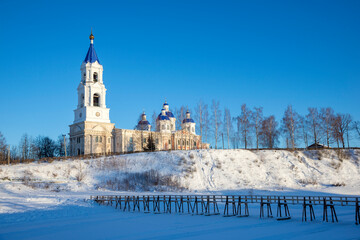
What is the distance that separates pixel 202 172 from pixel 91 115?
82.2 feet

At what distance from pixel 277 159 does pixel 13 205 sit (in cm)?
3836

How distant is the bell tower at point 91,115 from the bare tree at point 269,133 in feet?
90.6

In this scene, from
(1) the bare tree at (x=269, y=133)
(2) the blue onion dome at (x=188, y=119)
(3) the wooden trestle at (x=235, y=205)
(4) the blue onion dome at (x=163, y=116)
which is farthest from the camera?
(2) the blue onion dome at (x=188, y=119)

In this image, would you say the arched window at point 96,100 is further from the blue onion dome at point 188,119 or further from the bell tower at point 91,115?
the blue onion dome at point 188,119

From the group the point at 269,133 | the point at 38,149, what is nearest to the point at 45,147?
the point at 38,149

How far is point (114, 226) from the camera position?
23.1 m

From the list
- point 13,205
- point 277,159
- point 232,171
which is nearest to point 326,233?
point 13,205

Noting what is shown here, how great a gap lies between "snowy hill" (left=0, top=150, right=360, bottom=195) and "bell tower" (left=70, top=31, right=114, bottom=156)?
949 cm

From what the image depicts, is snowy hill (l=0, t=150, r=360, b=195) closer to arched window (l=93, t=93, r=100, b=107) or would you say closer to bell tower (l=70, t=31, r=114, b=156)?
bell tower (l=70, t=31, r=114, b=156)

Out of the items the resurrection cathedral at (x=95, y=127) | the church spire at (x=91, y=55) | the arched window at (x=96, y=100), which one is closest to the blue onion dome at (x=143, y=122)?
the resurrection cathedral at (x=95, y=127)

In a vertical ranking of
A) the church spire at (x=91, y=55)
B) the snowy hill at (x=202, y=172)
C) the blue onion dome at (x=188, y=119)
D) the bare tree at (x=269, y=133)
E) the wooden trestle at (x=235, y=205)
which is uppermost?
the church spire at (x=91, y=55)

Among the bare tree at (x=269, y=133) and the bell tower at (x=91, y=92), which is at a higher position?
the bell tower at (x=91, y=92)

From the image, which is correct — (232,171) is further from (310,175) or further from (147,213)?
(147,213)

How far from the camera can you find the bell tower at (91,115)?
214 feet
